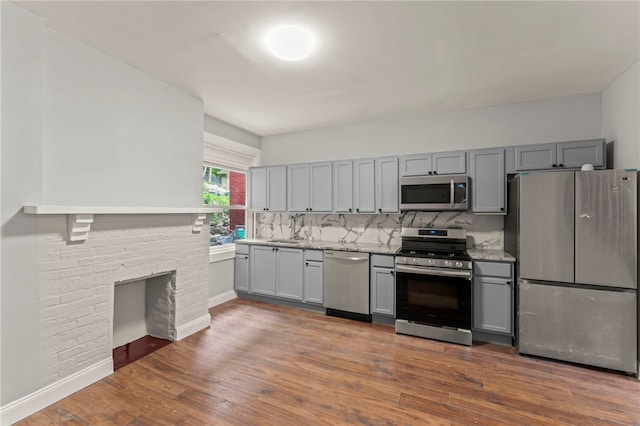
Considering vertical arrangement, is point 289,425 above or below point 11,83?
below

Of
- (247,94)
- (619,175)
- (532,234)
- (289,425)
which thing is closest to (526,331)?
(532,234)

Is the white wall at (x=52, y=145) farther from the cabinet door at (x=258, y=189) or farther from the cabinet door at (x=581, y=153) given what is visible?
the cabinet door at (x=581, y=153)

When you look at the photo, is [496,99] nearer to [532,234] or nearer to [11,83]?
[532,234]

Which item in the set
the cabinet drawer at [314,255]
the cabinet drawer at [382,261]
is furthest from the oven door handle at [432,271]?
the cabinet drawer at [314,255]

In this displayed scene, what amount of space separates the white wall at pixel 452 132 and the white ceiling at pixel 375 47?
0.19m

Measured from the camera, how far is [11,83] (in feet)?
6.26

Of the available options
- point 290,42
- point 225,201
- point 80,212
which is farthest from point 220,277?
point 290,42

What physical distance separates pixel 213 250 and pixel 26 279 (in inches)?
94.6

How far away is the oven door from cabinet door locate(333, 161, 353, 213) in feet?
3.94

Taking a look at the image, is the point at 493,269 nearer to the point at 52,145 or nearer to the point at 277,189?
the point at 277,189

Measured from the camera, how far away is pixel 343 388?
229 cm

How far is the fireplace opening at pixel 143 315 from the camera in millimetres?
2926

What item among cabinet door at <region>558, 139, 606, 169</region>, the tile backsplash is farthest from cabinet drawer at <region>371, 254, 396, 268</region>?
cabinet door at <region>558, 139, 606, 169</region>

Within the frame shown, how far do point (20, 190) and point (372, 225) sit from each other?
144 inches
